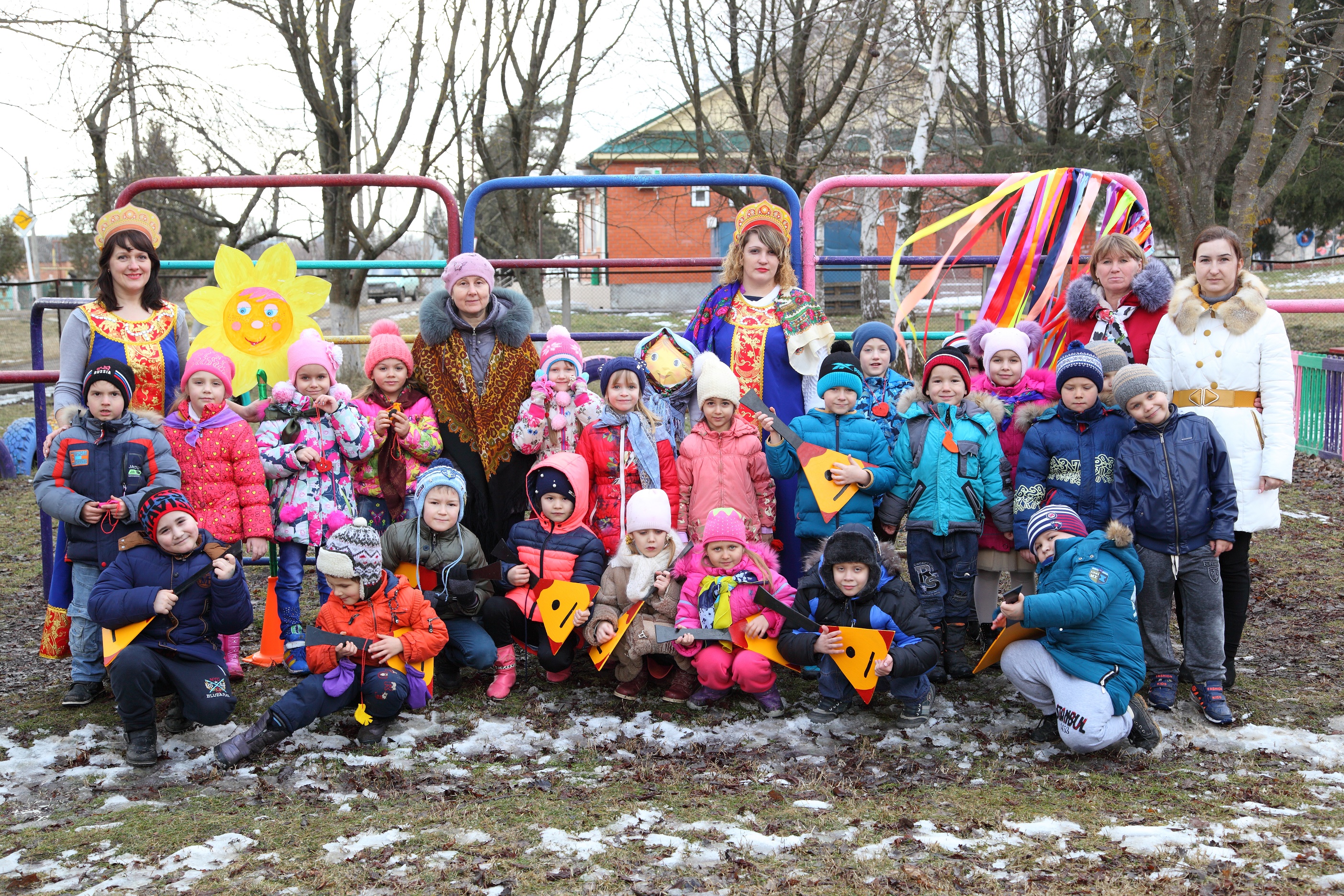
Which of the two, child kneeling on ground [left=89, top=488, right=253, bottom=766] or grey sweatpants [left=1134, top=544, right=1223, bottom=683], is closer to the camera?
child kneeling on ground [left=89, top=488, right=253, bottom=766]

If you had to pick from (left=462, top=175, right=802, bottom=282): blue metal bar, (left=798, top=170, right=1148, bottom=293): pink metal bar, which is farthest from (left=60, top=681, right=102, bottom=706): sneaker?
(left=798, top=170, right=1148, bottom=293): pink metal bar

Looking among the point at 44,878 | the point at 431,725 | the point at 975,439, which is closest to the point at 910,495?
the point at 975,439

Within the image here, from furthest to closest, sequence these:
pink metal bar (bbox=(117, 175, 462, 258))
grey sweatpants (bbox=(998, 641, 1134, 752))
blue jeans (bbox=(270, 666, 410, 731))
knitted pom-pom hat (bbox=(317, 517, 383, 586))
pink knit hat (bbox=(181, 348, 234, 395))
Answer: pink metal bar (bbox=(117, 175, 462, 258))
pink knit hat (bbox=(181, 348, 234, 395))
knitted pom-pom hat (bbox=(317, 517, 383, 586))
blue jeans (bbox=(270, 666, 410, 731))
grey sweatpants (bbox=(998, 641, 1134, 752))

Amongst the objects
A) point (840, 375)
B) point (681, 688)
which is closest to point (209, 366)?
point (681, 688)

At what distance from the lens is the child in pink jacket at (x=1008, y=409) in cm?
427

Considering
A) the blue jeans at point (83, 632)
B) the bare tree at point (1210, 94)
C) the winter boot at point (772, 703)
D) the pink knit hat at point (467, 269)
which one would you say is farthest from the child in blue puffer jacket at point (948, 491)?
the bare tree at point (1210, 94)

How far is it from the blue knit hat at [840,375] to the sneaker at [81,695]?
3.23 meters

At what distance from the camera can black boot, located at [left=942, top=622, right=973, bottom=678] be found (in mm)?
4262

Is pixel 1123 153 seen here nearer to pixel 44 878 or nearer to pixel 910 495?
pixel 910 495

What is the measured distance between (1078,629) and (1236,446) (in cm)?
107

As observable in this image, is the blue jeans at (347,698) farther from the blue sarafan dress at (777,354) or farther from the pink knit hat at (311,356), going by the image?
the blue sarafan dress at (777,354)

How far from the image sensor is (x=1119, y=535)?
3.57 metres

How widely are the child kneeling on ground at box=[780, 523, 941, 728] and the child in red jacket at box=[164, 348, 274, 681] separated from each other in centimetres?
217

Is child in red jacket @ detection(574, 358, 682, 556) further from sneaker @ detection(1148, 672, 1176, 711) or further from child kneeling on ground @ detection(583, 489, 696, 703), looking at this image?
sneaker @ detection(1148, 672, 1176, 711)
